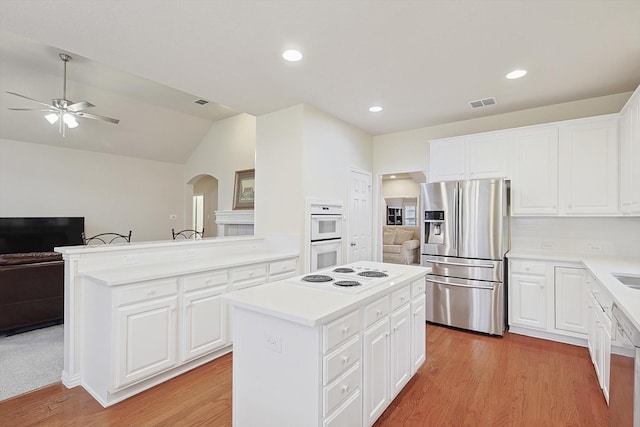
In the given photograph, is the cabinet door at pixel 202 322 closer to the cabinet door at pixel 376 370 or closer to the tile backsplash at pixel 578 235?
the cabinet door at pixel 376 370

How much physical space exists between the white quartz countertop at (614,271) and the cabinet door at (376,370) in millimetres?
1255

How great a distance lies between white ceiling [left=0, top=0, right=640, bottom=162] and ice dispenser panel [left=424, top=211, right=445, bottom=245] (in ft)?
4.53

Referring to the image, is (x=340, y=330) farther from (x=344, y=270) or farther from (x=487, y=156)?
(x=487, y=156)

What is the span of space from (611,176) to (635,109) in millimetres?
822

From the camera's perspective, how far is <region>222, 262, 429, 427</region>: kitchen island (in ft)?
4.99

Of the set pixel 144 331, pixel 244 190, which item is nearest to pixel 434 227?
pixel 144 331

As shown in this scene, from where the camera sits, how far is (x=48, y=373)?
2.69 meters

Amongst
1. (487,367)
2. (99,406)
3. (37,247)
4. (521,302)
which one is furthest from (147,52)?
(37,247)

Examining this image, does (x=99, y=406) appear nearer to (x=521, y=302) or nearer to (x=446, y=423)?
(x=446, y=423)

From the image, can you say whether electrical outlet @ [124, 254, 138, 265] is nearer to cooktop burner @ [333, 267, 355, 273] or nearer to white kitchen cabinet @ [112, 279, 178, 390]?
white kitchen cabinet @ [112, 279, 178, 390]

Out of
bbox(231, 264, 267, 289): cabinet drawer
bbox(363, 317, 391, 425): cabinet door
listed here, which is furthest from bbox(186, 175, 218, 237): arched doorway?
bbox(363, 317, 391, 425): cabinet door

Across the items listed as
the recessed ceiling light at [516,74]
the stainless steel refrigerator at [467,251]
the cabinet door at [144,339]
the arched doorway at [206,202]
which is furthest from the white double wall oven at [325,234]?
the arched doorway at [206,202]

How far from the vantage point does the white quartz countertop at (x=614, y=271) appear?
1700 mm

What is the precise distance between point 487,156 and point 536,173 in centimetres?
57
